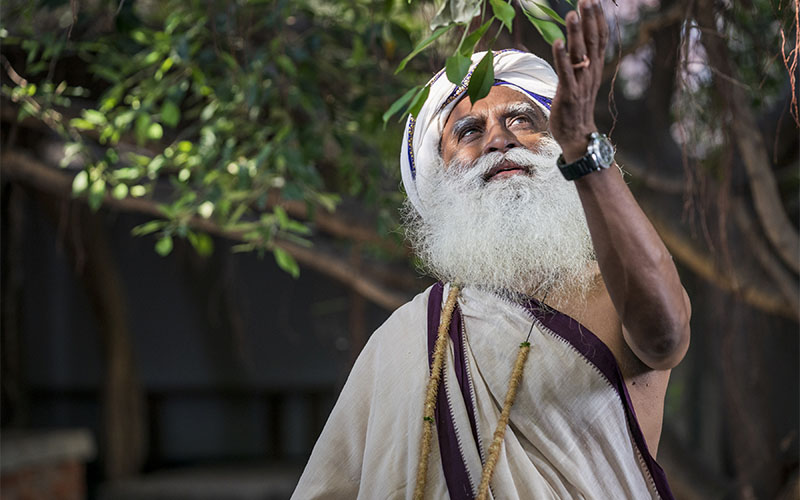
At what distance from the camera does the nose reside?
5.57ft

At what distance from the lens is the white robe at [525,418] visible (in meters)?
1.56

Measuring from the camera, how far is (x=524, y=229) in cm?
166

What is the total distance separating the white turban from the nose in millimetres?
98

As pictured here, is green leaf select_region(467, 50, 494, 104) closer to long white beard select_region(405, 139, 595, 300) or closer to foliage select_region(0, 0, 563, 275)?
long white beard select_region(405, 139, 595, 300)

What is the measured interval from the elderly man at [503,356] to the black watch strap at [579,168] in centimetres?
22

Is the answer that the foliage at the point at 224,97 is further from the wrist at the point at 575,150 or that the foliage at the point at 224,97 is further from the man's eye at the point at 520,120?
the wrist at the point at 575,150

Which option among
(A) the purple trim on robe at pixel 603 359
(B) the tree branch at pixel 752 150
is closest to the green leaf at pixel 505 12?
(A) the purple trim on robe at pixel 603 359

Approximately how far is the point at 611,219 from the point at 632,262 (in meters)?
0.07

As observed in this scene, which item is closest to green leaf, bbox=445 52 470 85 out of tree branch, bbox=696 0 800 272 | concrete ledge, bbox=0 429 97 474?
tree branch, bbox=696 0 800 272

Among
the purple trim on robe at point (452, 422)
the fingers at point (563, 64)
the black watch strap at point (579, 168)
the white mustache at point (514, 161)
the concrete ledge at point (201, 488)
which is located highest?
the fingers at point (563, 64)

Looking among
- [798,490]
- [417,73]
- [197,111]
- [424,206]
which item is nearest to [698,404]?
[798,490]

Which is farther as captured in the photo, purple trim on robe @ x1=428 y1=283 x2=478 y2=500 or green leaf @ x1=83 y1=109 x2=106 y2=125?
green leaf @ x1=83 y1=109 x2=106 y2=125

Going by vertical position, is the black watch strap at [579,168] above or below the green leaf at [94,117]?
below

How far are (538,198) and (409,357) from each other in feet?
1.25
